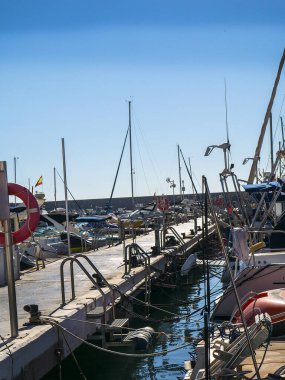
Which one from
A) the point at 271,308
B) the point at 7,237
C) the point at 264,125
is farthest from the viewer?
the point at 264,125

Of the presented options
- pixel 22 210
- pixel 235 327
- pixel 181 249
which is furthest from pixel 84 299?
pixel 22 210

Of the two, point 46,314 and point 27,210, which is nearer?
point 46,314

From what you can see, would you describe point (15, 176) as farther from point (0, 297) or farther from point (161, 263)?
point (0, 297)

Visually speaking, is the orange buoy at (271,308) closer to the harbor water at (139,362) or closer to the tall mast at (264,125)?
the harbor water at (139,362)

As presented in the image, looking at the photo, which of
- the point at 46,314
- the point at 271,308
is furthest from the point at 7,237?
the point at 271,308

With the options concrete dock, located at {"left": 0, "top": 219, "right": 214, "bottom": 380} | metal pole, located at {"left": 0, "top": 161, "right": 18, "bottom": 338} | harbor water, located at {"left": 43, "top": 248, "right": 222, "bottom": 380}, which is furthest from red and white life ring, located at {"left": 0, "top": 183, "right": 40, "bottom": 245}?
harbor water, located at {"left": 43, "top": 248, "right": 222, "bottom": 380}

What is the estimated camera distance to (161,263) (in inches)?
887

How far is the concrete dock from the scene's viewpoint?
927 cm

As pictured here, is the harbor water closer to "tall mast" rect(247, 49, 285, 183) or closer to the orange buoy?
the orange buoy

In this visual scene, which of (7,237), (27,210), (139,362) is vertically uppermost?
(27,210)

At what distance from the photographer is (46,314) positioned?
1162 centimetres

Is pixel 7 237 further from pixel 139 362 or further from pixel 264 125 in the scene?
pixel 264 125

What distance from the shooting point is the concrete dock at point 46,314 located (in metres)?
9.27

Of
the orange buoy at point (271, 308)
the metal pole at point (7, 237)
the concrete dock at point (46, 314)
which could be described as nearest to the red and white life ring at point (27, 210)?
the concrete dock at point (46, 314)
